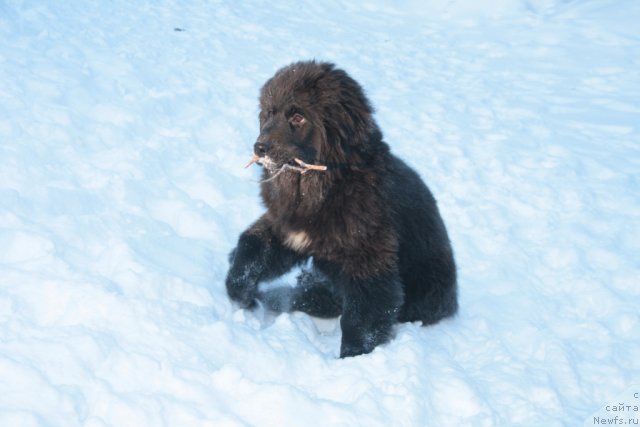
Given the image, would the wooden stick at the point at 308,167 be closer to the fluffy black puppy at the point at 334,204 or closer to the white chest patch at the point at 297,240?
the fluffy black puppy at the point at 334,204

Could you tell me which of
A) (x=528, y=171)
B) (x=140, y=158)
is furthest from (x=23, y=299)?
(x=528, y=171)

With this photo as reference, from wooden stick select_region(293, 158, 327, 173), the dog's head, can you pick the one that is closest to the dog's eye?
the dog's head

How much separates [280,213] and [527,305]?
2.07 metres

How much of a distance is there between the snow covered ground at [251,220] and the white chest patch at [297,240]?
47cm

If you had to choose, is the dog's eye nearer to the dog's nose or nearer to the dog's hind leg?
the dog's nose

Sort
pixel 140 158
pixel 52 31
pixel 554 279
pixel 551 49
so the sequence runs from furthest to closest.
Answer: pixel 551 49, pixel 52 31, pixel 140 158, pixel 554 279

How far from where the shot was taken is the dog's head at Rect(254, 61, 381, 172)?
370cm

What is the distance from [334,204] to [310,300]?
2.58ft

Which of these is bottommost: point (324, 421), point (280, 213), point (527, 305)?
point (527, 305)

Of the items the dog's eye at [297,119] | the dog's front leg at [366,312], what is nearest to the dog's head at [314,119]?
the dog's eye at [297,119]

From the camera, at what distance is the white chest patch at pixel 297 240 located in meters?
3.88

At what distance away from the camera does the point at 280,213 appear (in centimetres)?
396

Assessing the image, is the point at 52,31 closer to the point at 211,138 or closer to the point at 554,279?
the point at 211,138

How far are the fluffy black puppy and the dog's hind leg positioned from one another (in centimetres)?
14
